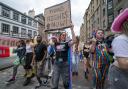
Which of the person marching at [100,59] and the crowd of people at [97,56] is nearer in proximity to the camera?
the crowd of people at [97,56]

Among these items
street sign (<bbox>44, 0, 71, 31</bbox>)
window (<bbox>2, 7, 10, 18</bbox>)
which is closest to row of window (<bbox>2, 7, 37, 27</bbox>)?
window (<bbox>2, 7, 10, 18</bbox>)

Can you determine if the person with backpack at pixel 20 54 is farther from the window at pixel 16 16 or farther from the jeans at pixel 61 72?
the window at pixel 16 16

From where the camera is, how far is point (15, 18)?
41.4 metres

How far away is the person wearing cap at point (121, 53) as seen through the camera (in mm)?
1768

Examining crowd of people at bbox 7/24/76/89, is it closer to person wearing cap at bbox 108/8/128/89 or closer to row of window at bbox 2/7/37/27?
person wearing cap at bbox 108/8/128/89

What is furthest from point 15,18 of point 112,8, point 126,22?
point 126,22

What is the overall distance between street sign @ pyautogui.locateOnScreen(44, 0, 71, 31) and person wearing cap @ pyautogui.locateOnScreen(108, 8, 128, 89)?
12.3ft

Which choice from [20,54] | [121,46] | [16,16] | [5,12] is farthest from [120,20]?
[16,16]

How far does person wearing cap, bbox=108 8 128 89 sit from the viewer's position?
177 centimetres

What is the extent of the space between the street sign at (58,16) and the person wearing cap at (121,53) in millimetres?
3758

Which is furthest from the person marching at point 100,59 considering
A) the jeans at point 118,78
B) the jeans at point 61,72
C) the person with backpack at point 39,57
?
the person with backpack at point 39,57

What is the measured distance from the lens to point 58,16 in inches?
236

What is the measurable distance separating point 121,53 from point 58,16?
4.39 m

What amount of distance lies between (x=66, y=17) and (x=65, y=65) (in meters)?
1.46
